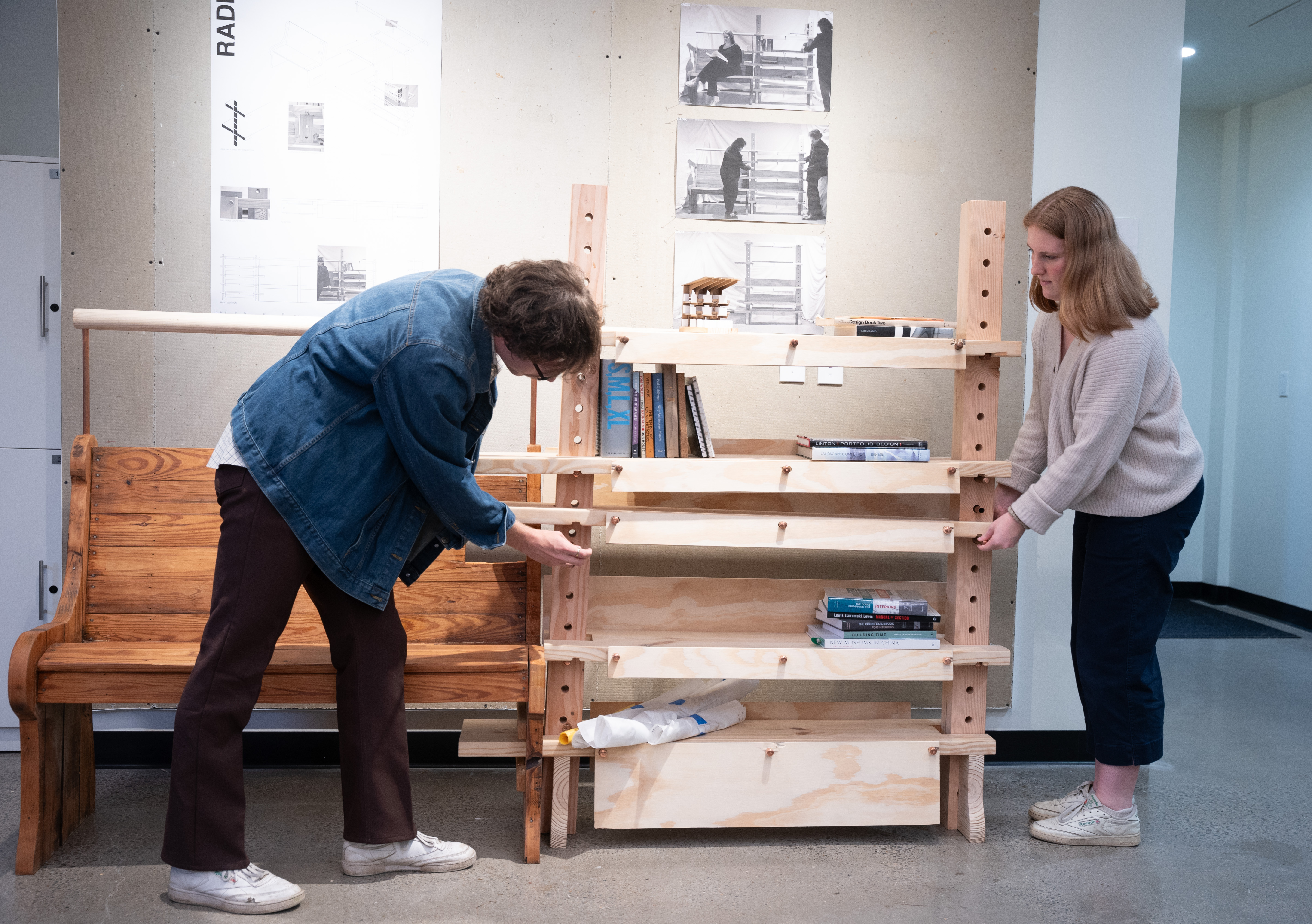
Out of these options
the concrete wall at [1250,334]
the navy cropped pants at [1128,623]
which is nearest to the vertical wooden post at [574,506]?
the navy cropped pants at [1128,623]

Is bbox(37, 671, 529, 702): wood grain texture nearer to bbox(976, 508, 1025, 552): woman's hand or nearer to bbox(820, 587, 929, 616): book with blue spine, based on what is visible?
bbox(820, 587, 929, 616): book with blue spine

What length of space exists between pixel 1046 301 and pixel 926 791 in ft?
4.11

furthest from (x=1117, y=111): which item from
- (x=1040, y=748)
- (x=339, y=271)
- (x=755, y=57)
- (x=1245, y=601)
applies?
(x=1245, y=601)

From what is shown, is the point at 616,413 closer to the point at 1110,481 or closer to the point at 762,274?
the point at 762,274

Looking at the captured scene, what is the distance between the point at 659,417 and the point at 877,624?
0.74 meters

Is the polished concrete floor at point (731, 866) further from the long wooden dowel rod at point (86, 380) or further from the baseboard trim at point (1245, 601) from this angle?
the baseboard trim at point (1245, 601)

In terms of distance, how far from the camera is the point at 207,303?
265cm

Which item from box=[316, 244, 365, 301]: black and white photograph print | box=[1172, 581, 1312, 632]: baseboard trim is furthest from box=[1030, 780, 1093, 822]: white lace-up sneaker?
box=[1172, 581, 1312, 632]: baseboard trim

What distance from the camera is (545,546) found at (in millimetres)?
2070

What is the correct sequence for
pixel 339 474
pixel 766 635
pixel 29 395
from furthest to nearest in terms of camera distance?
pixel 29 395
pixel 766 635
pixel 339 474

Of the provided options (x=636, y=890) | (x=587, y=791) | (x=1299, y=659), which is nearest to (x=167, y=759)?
(x=587, y=791)

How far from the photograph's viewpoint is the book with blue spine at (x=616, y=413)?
2229 millimetres

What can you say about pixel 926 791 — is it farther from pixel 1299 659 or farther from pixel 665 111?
pixel 1299 659

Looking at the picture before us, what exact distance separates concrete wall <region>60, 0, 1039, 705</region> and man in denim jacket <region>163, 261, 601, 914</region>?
0.88 meters
